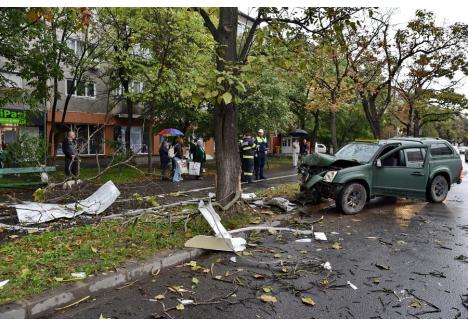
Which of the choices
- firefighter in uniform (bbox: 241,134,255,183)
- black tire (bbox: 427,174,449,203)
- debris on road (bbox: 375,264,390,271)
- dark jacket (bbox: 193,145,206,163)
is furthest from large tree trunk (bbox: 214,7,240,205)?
dark jacket (bbox: 193,145,206,163)

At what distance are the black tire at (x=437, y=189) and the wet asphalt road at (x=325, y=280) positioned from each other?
2.98m

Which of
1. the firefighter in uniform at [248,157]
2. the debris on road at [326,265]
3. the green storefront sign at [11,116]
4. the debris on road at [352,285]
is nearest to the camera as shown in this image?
the debris on road at [352,285]

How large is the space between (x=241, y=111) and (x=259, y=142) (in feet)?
13.5

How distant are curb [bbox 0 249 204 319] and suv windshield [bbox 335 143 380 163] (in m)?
5.68

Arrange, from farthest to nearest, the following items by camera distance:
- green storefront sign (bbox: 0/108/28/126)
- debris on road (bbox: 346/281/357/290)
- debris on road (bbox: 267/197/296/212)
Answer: green storefront sign (bbox: 0/108/28/126) → debris on road (bbox: 267/197/296/212) → debris on road (bbox: 346/281/357/290)

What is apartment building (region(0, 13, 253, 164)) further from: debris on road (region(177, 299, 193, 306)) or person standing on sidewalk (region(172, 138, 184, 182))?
debris on road (region(177, 299, 193, 306))

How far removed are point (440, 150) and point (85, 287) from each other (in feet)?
32.5

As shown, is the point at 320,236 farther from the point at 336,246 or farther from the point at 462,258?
the point at 462,258

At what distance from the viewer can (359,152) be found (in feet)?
32.5

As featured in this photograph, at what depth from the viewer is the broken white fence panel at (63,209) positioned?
7.26 m

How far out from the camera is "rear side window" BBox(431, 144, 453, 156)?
1036 cm

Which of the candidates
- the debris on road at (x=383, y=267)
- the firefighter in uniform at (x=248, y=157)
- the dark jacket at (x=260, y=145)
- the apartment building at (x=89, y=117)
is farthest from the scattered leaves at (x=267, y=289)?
the apartment building at (x=89, y=117)

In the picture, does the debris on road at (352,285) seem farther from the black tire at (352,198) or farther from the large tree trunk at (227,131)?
the black tire at (352,198)

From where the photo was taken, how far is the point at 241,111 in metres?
19.5
